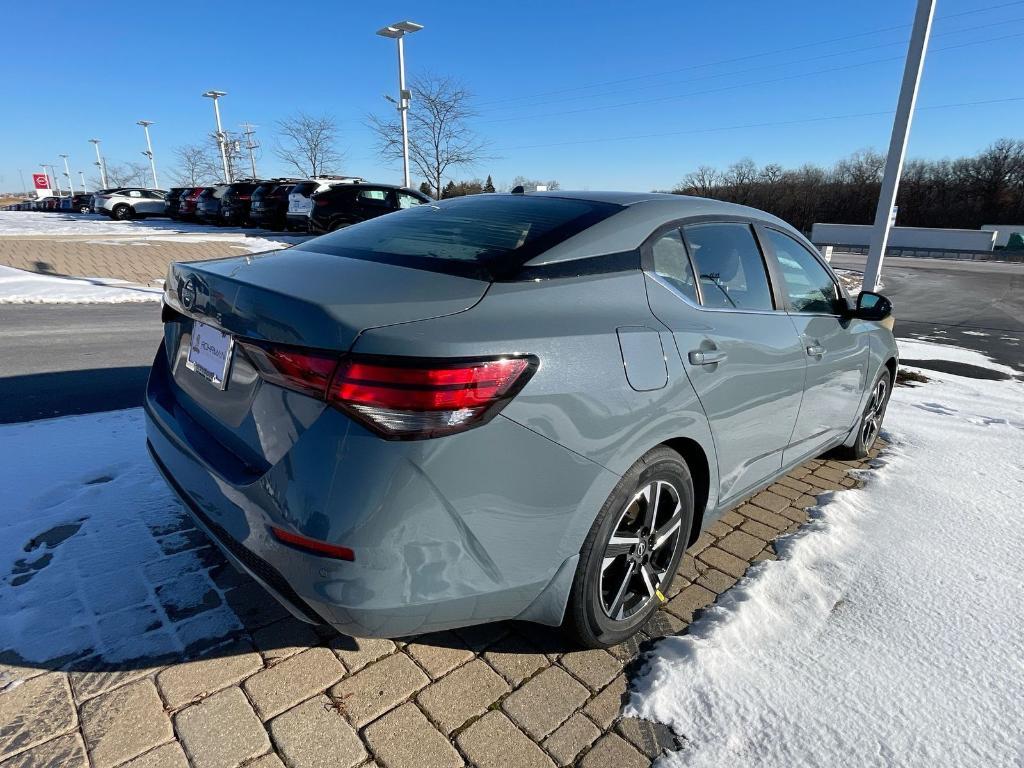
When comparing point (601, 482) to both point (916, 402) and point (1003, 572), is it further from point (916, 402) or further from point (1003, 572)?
point (916, 402)

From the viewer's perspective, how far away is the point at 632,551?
2154 mm

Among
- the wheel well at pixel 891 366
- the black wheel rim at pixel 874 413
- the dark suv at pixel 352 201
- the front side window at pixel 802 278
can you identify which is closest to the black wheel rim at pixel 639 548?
the front side window at pixel 802 278

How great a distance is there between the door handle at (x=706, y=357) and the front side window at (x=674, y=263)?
0.69 feet

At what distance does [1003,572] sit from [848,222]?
71.2 meters

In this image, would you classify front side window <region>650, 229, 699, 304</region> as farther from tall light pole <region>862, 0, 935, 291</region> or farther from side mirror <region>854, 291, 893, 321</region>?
tall light pole <region>862, 0, 935, 291</region>

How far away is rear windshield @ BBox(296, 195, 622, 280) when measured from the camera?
1.96 metres

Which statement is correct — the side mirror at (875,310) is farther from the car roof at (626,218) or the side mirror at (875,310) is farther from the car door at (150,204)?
the car door at (150,204)

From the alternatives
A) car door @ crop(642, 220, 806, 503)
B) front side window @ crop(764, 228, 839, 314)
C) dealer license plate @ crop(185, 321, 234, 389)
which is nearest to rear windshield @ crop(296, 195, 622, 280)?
car door @ crop(642, 220, 806, 503)

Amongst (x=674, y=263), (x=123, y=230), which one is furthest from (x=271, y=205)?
(x=674, y=263)

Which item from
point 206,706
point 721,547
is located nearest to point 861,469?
point 721,547

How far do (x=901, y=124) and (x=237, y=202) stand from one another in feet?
70.0

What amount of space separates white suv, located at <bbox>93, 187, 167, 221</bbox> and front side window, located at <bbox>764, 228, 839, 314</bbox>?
35.3 meters

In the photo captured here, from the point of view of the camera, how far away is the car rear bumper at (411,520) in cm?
151

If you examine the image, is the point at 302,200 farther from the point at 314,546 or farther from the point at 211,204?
the point at 314,546
